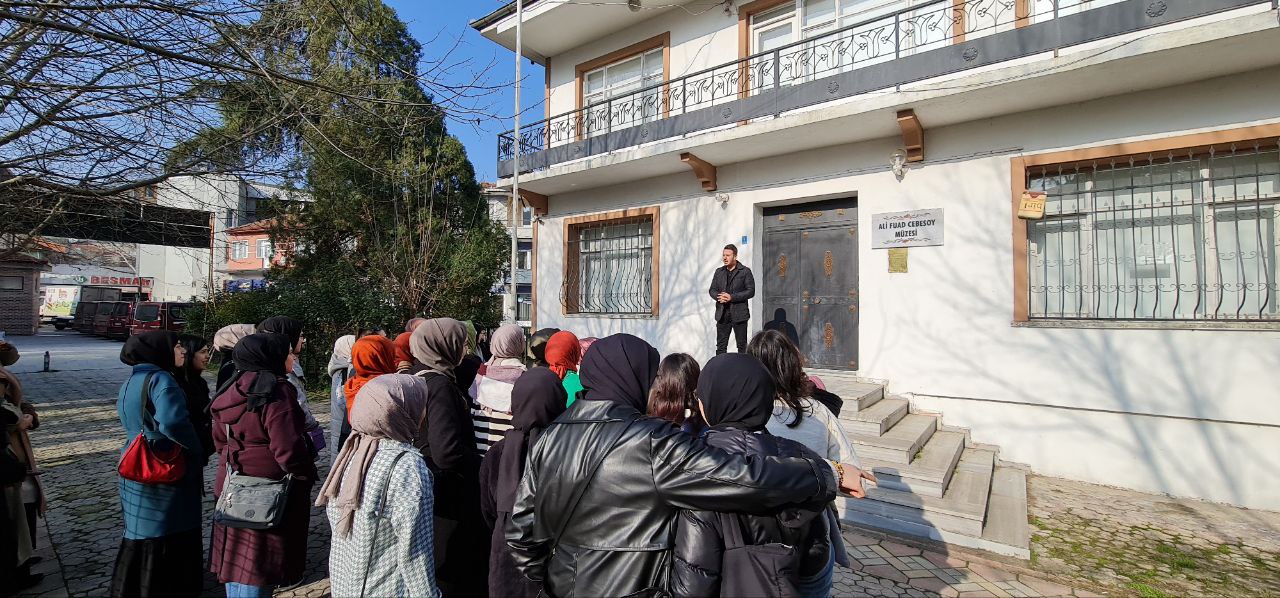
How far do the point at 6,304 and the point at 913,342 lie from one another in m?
38.4

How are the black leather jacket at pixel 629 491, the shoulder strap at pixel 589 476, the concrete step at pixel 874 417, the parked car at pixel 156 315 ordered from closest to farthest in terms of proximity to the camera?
the black leather jacket at pixel 629 491
the shoulder strap at pixel 589 476
the concrete step at pixel 874 417
the parked car at pixel 156 315

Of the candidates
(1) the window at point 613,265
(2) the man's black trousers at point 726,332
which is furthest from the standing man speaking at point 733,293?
(1) the window at point 613,265

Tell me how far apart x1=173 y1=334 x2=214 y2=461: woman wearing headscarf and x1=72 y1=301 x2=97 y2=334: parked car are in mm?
32994

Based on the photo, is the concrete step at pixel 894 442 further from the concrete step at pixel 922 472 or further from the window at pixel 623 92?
the window at pixel 623 92

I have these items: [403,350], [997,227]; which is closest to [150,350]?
[403,350]

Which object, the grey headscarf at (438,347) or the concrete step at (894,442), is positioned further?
the concrete step at (894,442)

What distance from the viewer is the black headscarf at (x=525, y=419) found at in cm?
244

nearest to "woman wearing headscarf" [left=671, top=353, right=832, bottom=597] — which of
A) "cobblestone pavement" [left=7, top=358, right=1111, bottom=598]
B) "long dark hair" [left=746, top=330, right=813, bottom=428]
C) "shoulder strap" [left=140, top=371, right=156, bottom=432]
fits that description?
"long dark hair" [left=746, top=330, right=813, bottom=428]

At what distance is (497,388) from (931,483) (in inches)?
144

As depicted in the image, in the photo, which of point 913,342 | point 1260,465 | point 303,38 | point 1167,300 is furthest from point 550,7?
point 1260,465

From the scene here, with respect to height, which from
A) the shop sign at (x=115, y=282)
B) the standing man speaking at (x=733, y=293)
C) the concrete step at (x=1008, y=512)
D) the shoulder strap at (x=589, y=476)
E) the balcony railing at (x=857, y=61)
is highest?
the balcony railing at (x=857, y=61)

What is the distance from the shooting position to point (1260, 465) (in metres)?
5.10

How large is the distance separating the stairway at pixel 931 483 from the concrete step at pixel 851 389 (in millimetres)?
13

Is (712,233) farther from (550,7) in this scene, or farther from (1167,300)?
(1167,300)
